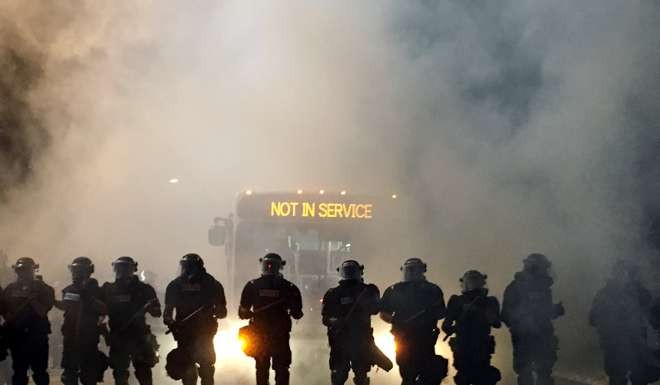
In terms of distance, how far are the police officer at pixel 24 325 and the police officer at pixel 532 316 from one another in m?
4.79

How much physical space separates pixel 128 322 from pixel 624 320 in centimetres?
517

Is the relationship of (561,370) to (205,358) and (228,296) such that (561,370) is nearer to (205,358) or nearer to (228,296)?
(228,296)

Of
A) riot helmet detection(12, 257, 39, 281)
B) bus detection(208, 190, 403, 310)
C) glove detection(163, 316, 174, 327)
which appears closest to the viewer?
glove detection(163, 316, 174, 327)

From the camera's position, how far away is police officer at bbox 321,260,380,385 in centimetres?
946

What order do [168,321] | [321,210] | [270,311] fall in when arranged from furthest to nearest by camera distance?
1. [321,210]
2. [168,321]
3. [270,311]

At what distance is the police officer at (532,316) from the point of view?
9.78m

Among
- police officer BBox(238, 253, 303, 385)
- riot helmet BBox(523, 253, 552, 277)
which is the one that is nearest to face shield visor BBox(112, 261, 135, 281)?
police officer BBox(238, 253, 303, 385)

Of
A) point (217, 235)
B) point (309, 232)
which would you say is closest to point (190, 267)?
point (217, 235)

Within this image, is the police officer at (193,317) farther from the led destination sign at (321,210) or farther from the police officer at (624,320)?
the led destination sign at (321,210)

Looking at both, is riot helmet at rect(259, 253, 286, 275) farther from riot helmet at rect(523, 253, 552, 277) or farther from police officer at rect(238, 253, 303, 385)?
riot helmet at rect(523, 253, 552, 277)

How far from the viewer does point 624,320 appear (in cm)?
1000

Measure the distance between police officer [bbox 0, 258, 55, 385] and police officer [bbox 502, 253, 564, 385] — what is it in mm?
4792

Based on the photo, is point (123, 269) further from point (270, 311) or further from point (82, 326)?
point (270, 311)

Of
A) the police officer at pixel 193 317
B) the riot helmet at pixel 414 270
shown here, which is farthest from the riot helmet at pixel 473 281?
the police officer at pixel 193 317
